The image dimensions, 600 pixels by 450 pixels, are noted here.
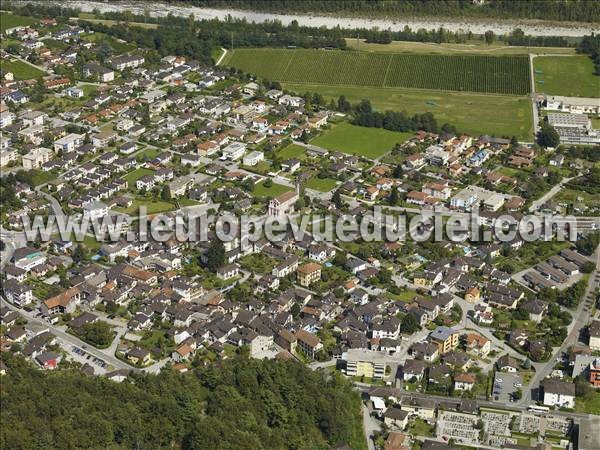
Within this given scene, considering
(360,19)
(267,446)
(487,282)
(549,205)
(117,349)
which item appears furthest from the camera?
(360,19)

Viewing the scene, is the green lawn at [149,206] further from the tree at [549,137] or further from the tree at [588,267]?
the tree at [549,137]

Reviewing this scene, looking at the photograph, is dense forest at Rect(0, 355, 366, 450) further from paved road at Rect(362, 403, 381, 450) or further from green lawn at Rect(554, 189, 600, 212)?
green lawn at Rect(554, 189, 600, 212)

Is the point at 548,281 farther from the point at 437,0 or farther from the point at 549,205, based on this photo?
the point at 437,0

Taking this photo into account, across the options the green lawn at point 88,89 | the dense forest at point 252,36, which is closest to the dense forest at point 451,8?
the dense forest at point 252,36

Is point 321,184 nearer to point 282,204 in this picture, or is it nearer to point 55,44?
point 282,204

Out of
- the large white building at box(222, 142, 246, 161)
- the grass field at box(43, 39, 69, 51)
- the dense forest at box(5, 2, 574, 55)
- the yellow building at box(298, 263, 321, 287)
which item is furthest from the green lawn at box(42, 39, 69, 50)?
the yellow building at box(298, 263, 321, 287)

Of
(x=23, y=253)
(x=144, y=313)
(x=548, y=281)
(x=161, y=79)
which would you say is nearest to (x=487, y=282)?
(x=548, y=281)
